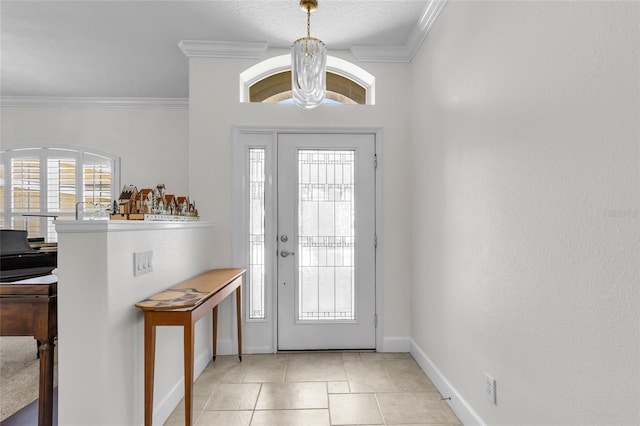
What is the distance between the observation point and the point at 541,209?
132 cm

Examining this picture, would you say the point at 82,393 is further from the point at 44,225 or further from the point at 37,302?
the point at 44,225

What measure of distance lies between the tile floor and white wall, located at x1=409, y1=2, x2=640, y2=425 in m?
0.32

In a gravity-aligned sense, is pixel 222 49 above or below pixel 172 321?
above

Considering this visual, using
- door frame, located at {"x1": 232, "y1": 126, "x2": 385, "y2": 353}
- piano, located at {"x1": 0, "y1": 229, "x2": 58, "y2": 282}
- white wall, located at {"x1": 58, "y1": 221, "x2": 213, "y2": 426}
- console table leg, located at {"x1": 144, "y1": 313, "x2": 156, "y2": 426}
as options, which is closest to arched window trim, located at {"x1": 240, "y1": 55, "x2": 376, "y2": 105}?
door frame, located at {"x1": 232, "y1": 126, "x2": 385, "y2": 353}

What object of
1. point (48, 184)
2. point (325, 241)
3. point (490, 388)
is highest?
point (48, 184)

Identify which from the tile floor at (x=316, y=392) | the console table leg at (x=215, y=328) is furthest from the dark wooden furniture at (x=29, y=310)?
the console table leg at (x=215, y=328)

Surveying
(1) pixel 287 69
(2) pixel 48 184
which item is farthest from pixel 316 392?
(2) pixel 48 184

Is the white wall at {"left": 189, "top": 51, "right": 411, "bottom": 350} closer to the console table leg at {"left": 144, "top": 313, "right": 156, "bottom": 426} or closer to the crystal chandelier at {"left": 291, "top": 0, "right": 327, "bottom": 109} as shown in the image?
the crystal chandelier at {"left": 291, "top": 0, "right": 327, "bottom": 109}

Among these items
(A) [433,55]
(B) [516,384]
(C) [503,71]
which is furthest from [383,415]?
(A) [433,55]

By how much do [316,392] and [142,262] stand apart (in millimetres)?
1481

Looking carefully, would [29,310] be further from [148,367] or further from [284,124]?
[284,124]

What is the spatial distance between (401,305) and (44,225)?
180 inches

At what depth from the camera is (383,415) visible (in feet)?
6.68

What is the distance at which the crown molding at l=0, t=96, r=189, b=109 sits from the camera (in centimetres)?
425
